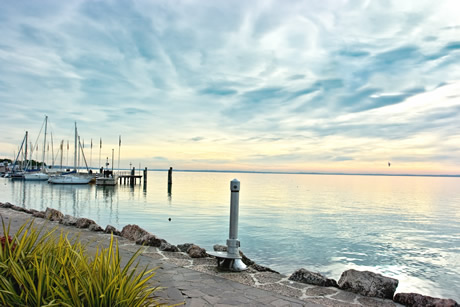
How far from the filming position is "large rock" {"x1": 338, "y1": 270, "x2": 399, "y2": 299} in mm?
4691

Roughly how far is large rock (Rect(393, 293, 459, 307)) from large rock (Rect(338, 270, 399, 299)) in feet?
0.60

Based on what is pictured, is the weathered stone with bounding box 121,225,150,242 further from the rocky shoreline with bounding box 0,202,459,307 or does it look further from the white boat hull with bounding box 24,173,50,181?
the white boat hull with bounding box 24,173,50,181

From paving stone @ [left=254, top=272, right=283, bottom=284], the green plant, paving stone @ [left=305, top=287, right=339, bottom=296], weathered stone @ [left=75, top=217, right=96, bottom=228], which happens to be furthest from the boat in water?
A: paving stone @ [left=305, top=287, right=339, bottom=296]

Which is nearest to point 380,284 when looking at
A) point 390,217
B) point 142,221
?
point 142,221

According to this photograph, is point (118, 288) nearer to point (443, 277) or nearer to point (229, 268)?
point (229, 268)

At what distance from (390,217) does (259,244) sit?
15.7 metres

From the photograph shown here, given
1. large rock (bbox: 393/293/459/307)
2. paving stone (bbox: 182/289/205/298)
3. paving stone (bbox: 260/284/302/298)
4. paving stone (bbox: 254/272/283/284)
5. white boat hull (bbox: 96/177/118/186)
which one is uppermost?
large rock (bbox: 393/293/459/307)

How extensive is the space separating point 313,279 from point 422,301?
4.90 feet

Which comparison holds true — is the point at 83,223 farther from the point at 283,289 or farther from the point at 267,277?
the point at 283,289

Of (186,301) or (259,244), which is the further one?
(259,244)

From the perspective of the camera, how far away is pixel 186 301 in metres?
4.31

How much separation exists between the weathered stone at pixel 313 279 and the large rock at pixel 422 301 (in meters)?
1.00

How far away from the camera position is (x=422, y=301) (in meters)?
4.25

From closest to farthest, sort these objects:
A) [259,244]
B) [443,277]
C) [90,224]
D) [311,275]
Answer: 1. [311,275]
2. [90,224]
3. [443,277]
4. [259,244]
